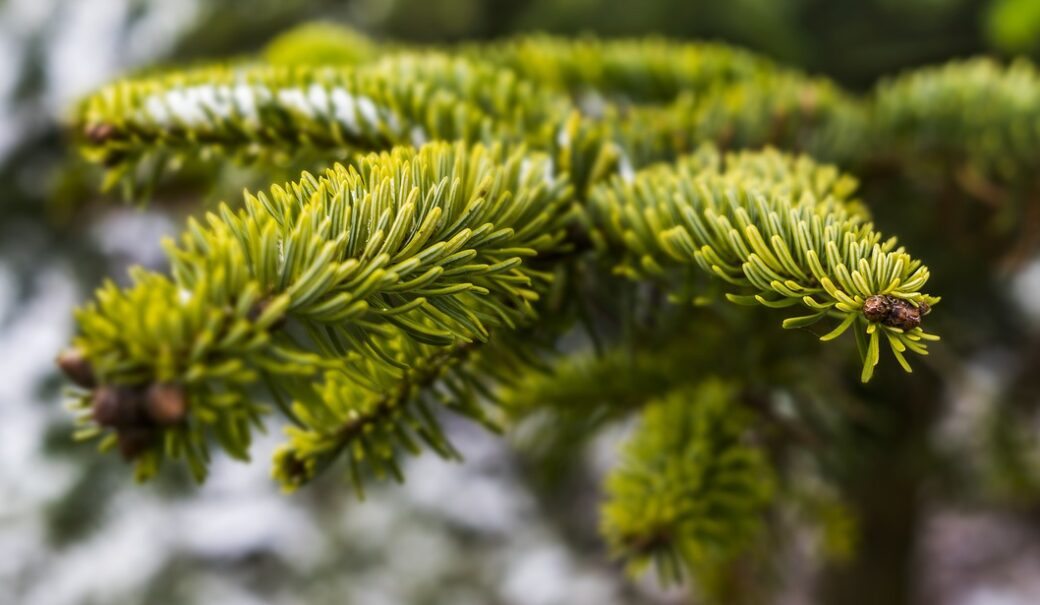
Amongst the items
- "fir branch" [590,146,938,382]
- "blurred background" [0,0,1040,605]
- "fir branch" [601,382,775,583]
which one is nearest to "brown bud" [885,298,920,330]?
"fir branch" [590,146,938,382]

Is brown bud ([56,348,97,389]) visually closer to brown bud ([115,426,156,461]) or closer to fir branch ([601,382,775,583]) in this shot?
brown bud ([115,426,156,461])

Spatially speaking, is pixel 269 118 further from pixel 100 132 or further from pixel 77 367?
pixel 77 367

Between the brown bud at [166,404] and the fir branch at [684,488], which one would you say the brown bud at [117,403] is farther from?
the fir branch at [684,488]

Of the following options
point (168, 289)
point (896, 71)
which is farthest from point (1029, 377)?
point (168, 289)

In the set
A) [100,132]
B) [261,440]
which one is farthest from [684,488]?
[261,440]

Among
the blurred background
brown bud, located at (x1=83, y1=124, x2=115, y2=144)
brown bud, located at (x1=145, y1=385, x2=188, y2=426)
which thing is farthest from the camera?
the blurred background

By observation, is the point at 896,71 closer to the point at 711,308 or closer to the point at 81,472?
the point at 711,308
